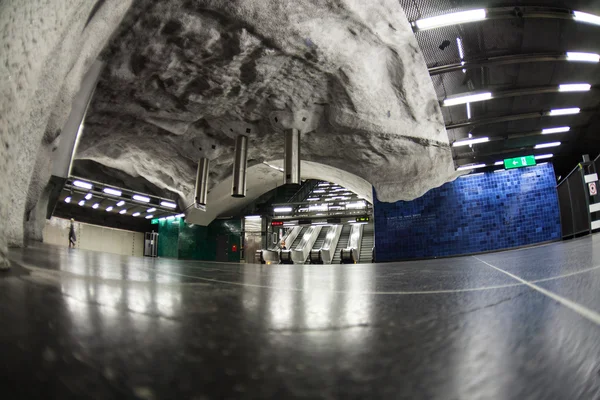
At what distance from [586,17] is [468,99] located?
2490 mm

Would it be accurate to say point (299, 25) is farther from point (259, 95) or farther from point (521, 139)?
point (521, 139)

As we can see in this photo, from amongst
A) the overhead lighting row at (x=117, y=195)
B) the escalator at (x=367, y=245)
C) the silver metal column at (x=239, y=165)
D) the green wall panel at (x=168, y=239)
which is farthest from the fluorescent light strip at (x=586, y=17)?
the green wall panel at (x=168, y=239)

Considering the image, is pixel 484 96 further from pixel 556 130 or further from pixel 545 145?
pixel 545 145

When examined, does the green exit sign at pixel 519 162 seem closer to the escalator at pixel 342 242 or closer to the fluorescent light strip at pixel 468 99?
Result: the fluorescent light strip at pixel 468 99

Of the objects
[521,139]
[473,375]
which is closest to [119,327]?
[473,375]

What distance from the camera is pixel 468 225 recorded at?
33.6ft

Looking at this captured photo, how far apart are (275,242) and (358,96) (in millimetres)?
14247

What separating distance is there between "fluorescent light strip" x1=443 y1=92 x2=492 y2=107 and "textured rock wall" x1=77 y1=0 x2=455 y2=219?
39 cm

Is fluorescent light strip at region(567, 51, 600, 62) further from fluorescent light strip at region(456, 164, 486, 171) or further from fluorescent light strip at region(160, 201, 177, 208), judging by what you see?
fluorescent light strip at region(160, 201, 177, 208)

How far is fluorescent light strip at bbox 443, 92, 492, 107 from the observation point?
24.3ft

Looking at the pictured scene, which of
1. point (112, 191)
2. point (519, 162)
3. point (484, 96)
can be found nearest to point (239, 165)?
point (484, 96)

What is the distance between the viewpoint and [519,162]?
33.3 feet

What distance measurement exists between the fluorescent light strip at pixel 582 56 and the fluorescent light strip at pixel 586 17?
98cm

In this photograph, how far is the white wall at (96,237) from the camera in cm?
1539
